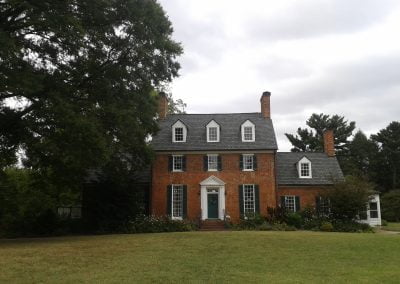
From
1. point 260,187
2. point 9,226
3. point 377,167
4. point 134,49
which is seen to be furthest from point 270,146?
point 377,167

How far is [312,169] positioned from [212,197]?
834 centimetres

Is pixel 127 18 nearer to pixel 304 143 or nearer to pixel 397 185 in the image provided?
pixel 304 143

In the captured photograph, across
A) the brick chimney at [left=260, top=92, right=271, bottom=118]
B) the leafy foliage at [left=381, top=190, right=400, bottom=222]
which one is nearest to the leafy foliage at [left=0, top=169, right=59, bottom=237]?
the brick chimney at [left=260, top=92, right=271, bottom=118]

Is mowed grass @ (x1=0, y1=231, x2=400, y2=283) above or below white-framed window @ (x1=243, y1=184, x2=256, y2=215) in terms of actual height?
below

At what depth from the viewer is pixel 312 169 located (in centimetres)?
3450

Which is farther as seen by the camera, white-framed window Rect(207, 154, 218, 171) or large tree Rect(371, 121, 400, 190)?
large tree Rect(371, 121, 400, 190)

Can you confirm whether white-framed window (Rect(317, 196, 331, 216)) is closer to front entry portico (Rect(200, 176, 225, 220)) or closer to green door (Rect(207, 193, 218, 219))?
front entry portico (Rect(200, 176, 225, 220))

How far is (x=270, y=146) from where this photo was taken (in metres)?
32.3

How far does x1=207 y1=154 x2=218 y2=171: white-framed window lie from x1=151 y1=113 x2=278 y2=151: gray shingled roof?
647 mm

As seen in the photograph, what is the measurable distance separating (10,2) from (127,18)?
5895 millimetres

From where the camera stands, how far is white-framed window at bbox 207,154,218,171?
32.5 metres

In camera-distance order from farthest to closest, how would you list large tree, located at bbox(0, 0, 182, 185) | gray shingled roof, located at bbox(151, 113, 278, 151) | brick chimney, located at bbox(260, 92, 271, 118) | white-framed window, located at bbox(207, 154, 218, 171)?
brick chimney, located at bbox(260, 92, 271, 118) < gray shingled roof, located at bbox(151, 113, 278, 151) < white-framed window, located at bbox(207, 154, 218, 171) < large tree, located at bbox(0, 0, 182, 185)

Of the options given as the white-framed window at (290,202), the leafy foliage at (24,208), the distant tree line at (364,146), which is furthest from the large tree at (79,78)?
the distant tree line at (364,146)

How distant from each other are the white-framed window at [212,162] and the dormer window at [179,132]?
2469 mm
